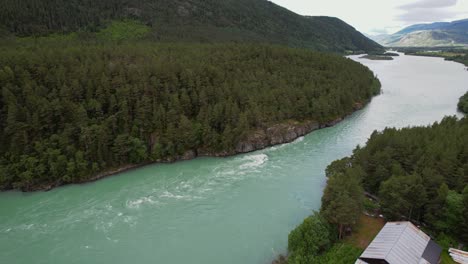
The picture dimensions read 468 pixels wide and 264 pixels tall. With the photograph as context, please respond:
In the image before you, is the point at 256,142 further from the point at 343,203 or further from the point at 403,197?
the point at 403,197


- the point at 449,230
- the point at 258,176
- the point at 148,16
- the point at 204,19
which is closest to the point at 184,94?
the point at 258,176

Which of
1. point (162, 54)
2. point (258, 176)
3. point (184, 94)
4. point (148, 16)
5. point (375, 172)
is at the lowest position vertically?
point (258, 176)

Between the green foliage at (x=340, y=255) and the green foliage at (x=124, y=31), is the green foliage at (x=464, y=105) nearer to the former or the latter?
the green foliage at (x=340, y=255)

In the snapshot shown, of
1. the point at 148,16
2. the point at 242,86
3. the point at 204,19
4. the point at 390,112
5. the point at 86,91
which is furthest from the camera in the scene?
the point at 204,19

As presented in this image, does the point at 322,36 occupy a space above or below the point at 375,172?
above

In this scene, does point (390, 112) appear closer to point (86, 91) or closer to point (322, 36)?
point (86, 91)

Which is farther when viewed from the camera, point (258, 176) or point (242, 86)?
point (242, 86)
